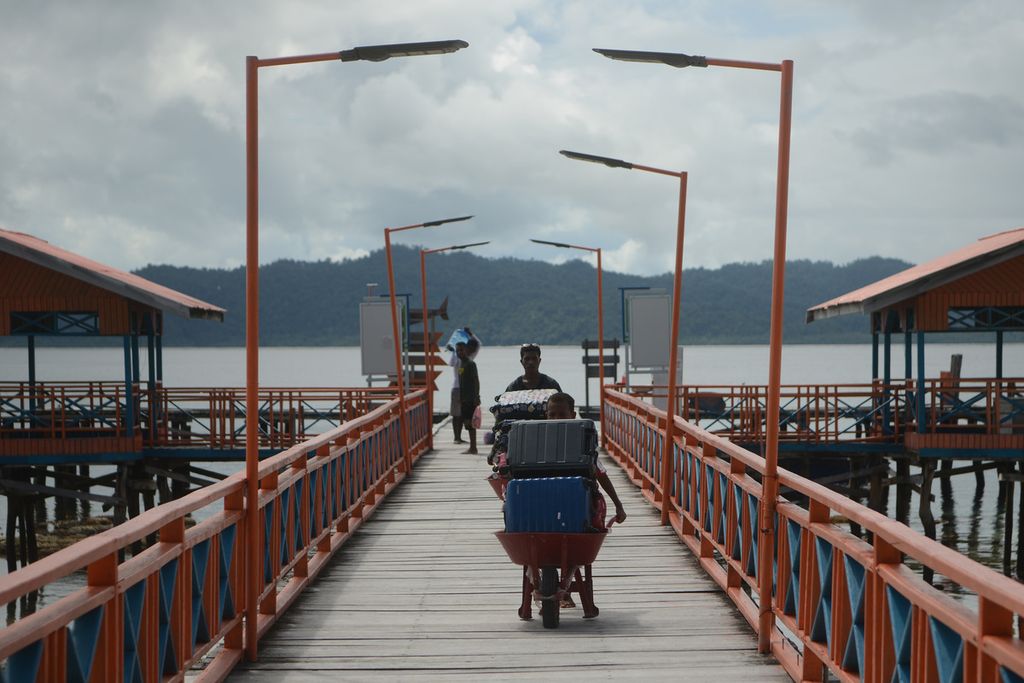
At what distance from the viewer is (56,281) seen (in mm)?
22719

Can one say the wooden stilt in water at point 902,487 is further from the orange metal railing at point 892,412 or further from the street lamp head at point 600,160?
the street lamp head at point 600,160

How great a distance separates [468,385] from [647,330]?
946cm

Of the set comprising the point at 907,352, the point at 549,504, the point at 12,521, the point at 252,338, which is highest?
the point at 252,338

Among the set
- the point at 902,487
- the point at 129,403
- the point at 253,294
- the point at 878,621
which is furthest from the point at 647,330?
the point at 878,621

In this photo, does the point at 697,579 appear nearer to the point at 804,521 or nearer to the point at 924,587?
the point at 804,521

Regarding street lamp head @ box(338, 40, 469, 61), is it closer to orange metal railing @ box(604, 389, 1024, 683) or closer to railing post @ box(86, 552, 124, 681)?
orange metal railing @ box(604, 389, 1024, 683)

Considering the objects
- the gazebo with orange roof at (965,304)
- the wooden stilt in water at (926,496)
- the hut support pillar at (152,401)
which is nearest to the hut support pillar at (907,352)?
the gazebo with orange roof at (965,304)

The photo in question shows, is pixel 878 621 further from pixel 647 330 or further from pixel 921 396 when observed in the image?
pixel 647 330

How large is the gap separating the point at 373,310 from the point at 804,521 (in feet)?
80.9

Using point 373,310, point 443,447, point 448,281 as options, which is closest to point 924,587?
point 443,447

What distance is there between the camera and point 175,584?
5.55 metres

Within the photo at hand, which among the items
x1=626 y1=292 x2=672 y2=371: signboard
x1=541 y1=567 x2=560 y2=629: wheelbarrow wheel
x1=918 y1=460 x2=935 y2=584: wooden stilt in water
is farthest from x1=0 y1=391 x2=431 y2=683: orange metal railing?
x1=626 y1=292 x2=672 y2=371: signboard

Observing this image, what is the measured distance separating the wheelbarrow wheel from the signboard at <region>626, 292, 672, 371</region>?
21203mm

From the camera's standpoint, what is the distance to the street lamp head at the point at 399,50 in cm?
720
